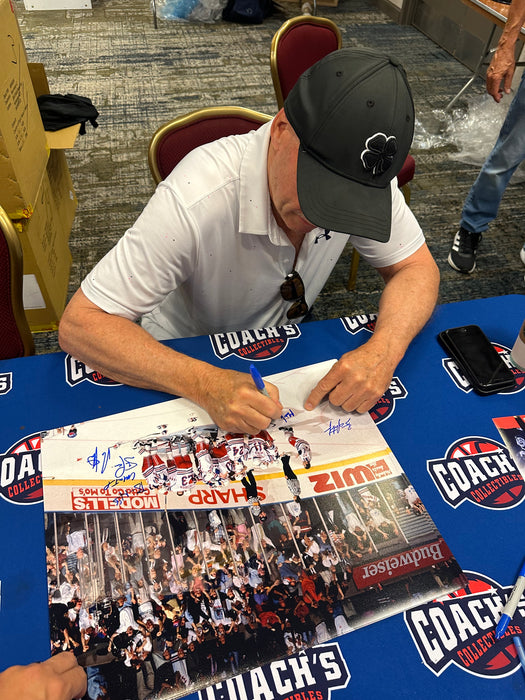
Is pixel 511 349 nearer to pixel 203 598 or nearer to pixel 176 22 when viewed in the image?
pixel 203 598

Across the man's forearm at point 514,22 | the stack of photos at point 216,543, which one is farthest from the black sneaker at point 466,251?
the stack of photos at point 216,543

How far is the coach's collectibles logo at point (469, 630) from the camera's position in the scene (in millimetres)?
643

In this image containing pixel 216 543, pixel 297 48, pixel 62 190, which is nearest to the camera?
pixel 216 543

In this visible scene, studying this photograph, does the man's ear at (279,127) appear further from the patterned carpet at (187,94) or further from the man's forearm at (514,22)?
the man's forearm at (514,22)

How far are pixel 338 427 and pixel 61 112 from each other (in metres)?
1.95

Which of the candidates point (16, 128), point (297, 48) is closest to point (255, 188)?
point (16, 128)

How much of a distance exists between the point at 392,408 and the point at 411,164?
139 cm

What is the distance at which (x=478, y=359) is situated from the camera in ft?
3.18

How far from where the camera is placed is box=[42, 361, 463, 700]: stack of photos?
0.64 metres

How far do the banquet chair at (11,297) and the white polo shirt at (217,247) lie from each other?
0.25 meters

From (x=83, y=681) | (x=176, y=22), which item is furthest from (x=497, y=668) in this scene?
(x=176, y=22)

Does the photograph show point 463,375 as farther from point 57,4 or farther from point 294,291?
point 57,4

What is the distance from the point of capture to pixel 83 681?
60 cm

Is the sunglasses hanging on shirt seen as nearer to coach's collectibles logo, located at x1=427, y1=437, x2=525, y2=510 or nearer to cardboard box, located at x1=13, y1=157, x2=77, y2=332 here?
coach's collectibles logo, located at x1=427, y1=437, x2=525, y2=510
